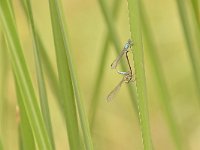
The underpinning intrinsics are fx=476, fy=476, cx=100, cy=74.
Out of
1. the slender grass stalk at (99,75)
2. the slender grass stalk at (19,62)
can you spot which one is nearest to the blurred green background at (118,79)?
the slender grass stalk at (99,75)

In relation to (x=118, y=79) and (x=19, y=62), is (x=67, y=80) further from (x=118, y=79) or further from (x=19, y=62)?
(x=118, y=79)

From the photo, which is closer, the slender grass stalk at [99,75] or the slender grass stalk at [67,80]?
the slender grass stalk at [67,80]

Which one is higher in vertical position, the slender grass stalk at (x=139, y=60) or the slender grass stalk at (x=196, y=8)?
the slender grass stalk at (x=196, y=8)

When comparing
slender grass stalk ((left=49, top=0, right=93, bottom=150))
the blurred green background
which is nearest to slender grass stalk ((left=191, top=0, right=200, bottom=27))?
slender grass stalk ((left=49, top=0, right=93, bottom=150))

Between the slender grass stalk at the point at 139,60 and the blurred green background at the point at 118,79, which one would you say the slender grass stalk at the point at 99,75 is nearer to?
the blurred green background at the point at 118,79

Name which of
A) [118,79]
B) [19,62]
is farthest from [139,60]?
[118,79]

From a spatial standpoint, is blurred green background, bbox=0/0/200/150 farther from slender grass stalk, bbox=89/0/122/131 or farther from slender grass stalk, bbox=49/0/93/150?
slender grass stalk, bbox=49/0/93/150
